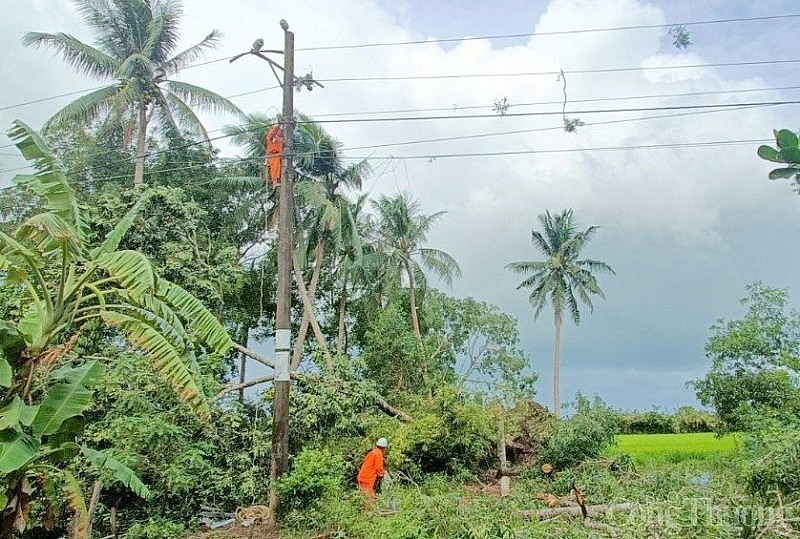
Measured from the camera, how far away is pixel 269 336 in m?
22.0

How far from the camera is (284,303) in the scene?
9.55 m

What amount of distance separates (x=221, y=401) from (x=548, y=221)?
22027 mm

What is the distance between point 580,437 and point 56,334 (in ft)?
30.4

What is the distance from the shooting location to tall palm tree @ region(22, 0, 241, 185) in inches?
685

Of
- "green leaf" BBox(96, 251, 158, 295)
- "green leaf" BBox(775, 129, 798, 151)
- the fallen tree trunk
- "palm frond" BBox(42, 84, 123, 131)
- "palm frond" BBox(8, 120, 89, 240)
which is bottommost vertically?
the fallen tree trunk

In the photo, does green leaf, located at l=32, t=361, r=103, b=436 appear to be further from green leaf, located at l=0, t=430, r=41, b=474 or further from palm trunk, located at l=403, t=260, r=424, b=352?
palm trunk, located at l=403, t=260, r=424, b=352

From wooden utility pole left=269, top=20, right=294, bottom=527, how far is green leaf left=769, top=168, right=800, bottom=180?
6.38 metres

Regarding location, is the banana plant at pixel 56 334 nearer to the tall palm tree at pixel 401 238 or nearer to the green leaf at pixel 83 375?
the green leaf at pixel 83 375

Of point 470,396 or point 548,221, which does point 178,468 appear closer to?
point 470,396

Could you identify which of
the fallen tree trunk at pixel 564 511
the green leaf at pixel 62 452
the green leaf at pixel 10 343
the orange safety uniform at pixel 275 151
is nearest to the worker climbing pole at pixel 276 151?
the orange safety uniform at pixel 275 151

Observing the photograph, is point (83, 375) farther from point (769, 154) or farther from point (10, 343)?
Answer: point (769, 154)

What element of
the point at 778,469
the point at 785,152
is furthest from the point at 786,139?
the point at 778,469

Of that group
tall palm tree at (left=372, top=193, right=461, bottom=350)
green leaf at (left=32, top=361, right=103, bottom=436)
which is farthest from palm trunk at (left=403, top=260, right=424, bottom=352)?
green leaf at (left=32, top=361, right=103, bottom=436)

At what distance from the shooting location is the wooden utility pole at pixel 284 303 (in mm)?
9203
